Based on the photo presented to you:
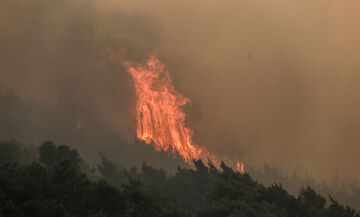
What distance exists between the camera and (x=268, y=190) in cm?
5494

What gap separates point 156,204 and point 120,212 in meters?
3.22

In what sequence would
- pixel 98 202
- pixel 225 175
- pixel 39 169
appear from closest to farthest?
pixel 98 202
pixel 39 169
pixel 225 175

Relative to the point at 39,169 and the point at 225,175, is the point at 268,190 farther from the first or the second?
the point at 39,169

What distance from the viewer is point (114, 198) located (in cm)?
4144

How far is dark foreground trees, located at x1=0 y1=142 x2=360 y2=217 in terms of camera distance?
3478 centimetres

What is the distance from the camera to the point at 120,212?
41969mm

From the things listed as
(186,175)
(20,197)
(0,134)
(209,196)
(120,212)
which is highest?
(0,134)

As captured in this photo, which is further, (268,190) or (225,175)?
(225,175)

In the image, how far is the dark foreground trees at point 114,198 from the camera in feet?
114

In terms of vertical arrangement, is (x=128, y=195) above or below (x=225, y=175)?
below

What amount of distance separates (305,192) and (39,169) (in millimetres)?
28453

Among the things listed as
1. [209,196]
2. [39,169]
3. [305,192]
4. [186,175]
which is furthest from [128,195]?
[186,175]

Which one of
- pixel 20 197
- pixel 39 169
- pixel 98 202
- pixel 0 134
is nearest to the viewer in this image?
pixel 20 197

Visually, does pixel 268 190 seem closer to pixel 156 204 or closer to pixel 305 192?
pixel 305 192
